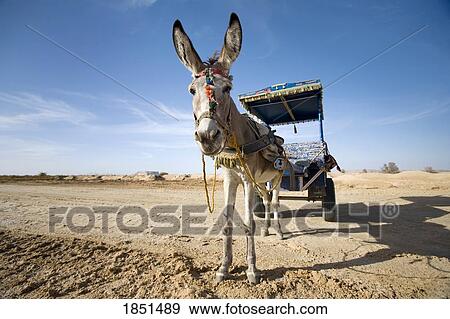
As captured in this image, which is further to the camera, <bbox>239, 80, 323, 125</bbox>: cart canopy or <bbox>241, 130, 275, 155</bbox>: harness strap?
<bbox>239, 80, 323, 125</bbox>: cart canopy

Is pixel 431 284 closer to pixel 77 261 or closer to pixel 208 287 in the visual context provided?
pixel 208 287

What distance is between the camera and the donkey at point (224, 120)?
2.21m

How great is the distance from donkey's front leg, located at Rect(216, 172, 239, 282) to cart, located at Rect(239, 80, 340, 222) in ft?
6.75

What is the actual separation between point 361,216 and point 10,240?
27.9 ft

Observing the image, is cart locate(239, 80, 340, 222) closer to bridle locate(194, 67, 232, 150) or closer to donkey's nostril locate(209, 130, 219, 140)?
bridle locate(194, 67, 232, 150)

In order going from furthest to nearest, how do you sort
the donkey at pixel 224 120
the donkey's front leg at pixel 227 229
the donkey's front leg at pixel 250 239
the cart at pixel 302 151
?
the cart at pixel 302 151
the donkey's front leg at pixel 227 229
the donkey's front leg at pixel 250 239
the donkey at pixel 224 120

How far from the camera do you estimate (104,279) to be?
113 inches

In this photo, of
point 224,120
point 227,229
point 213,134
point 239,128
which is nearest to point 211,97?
point 224,120

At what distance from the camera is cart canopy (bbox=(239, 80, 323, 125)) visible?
18.6 feet

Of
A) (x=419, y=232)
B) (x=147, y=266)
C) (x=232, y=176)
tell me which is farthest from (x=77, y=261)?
(x=419, y=232)

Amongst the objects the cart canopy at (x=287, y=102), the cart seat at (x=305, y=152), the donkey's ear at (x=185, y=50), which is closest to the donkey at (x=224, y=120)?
the donkey's ear at (x=185, y=50)

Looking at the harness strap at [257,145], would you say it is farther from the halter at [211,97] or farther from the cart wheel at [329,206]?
the cart wheel at [329,206]

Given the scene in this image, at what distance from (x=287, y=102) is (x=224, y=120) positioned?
185 inches

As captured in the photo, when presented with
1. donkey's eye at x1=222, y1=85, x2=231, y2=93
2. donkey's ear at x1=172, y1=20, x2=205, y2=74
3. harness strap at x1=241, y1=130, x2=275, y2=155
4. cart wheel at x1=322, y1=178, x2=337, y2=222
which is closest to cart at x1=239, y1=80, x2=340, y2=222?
cart wheel at x1=322, y1=178, x2=337, y2=222
